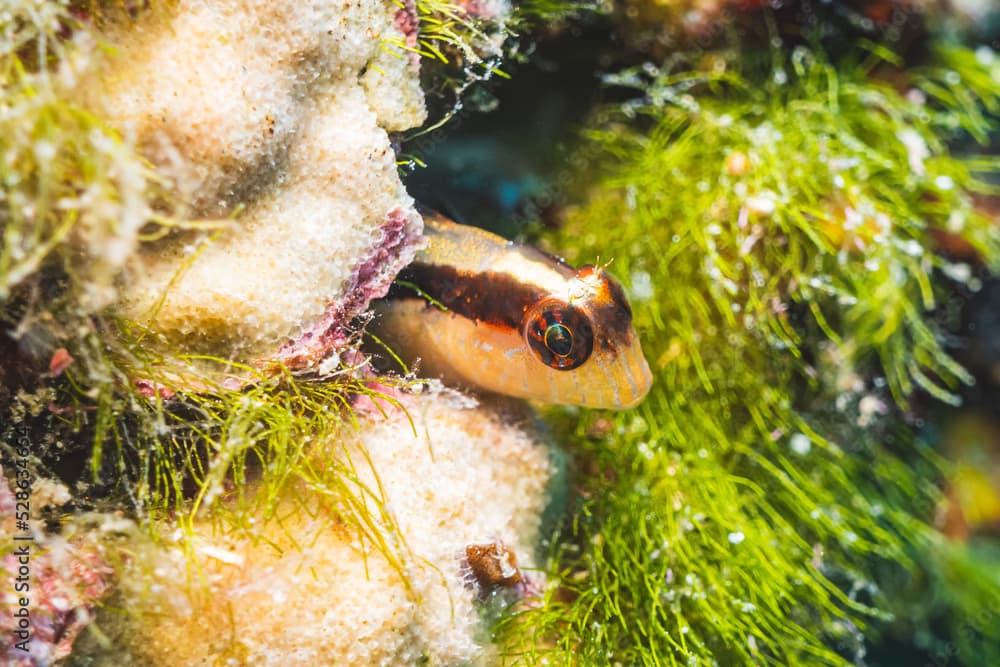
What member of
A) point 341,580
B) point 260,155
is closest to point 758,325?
point 341,580

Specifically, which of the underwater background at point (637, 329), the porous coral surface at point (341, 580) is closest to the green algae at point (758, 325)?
the underwater background at point (637, 329)

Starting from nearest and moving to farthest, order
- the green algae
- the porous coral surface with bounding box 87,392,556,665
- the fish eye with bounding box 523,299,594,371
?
1. the porous coral surface with bounding box 87,392,556,665
2. the fish eye with bounding box 523,299,594,371
3. the green algae

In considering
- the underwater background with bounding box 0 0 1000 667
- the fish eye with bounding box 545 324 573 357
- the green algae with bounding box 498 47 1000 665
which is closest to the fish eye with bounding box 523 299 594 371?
the fish eye with bounding box 545 324 573 357

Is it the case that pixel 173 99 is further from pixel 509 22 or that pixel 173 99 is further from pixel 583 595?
pixel 583 595

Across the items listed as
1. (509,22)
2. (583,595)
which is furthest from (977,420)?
(509,22)

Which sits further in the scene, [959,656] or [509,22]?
[959,656]

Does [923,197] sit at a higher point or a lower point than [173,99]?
lower

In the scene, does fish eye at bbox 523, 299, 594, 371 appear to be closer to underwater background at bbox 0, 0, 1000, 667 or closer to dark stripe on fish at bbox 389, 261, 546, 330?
dark stripe on fish at bbox 389, 261, 546, 330
